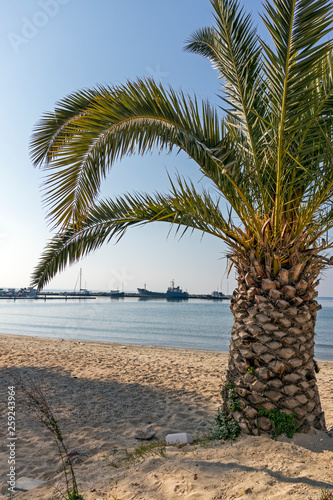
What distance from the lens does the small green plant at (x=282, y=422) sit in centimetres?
336

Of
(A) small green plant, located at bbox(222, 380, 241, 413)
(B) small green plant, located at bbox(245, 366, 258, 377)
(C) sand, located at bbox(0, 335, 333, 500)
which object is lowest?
(C) sand, located at bbox(0, 335, 333, 500)

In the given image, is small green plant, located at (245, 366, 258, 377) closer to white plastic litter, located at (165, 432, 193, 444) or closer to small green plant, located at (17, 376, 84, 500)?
white plastic litter, located at (165, 432, 193, 444)

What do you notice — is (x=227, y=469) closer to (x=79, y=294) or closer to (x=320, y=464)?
(x=320, y=464)

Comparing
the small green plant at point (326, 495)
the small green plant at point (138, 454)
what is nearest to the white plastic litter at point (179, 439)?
the small green plant at point (138, 454)

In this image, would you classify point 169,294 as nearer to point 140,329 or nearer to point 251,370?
point 140,329

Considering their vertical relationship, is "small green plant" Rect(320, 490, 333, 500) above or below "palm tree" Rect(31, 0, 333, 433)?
below

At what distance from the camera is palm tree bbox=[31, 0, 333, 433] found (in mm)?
3346

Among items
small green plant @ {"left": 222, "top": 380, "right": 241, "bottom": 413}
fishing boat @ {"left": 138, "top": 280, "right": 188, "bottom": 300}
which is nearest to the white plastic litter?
small green plant @ {"left": 222, "top": 380, "right": 241, "bottom": 413}

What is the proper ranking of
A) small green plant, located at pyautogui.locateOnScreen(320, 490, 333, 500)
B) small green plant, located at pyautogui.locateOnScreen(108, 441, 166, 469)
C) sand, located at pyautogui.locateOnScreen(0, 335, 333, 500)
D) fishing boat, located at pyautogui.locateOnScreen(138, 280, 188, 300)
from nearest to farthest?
small green plant, located at pyautogui.locateOnScreen(320, 490, 333, 500) < sand, located at pyautogui.locateOnScreen(0, 335, 333, 500) < small green plant, located at pyautogui.locateOnScreen(108, 441, 166, 469) < fishing boat, located at pyautogui.locateOnScreen(138, 280, 188, 300)

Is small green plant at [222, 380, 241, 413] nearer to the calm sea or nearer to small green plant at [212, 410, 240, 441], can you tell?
small green plant at [212, 410, 240, 441]

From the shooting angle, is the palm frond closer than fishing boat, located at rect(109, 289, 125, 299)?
Yes

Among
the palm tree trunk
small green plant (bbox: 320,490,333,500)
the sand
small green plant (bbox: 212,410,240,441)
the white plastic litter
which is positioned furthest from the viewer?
the white plastic litter

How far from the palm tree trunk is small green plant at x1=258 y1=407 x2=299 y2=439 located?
0.04 meters

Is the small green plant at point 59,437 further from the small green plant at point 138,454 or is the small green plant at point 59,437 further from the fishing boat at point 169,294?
the fishing boat at point 169,294
